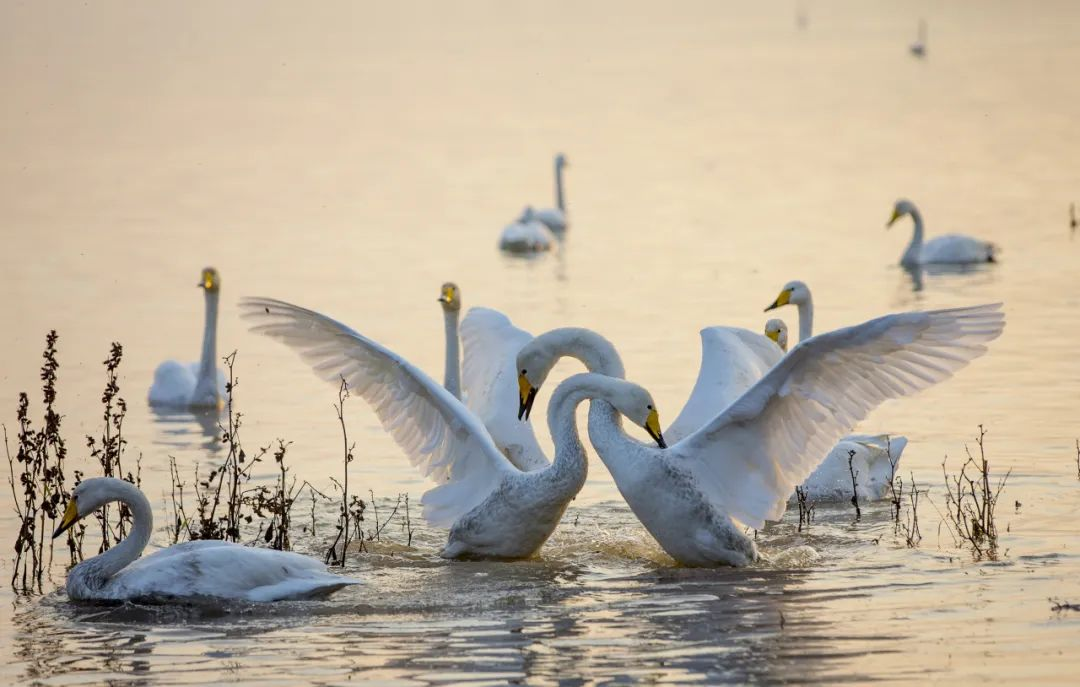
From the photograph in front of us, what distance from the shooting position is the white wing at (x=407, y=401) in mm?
10859

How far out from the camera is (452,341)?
1336 cm

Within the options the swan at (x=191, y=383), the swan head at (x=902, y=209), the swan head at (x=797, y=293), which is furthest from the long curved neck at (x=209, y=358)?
the swan head at (x=902, y=209)

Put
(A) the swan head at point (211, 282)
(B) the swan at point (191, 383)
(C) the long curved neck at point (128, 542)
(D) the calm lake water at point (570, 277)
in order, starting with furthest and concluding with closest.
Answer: (A) the swan head at point (211, 282) → (B) the swan at point (191, 383) → (C) the long curved neck at point (128, 542) → (D) the calm lake water at point (570, 277)

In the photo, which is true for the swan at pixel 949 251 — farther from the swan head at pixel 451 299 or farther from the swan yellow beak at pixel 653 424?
the swan yellow beak at pixel 653 424

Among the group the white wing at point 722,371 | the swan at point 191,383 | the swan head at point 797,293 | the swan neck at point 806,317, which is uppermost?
the swan head at point 797,293

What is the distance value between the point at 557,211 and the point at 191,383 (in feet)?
42.7

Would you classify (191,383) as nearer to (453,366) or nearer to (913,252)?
(453,366)

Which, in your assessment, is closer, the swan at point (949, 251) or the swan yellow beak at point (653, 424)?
the swan yellow beak at point (653, 424)

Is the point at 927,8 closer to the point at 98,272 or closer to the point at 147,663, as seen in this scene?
the point at 98,272

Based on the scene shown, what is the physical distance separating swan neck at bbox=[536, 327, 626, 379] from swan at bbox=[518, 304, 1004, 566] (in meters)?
0.49

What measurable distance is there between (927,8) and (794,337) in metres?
68.6

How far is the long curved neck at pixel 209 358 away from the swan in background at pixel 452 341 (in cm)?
291

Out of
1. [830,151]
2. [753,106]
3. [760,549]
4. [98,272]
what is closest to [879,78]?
[753,106]

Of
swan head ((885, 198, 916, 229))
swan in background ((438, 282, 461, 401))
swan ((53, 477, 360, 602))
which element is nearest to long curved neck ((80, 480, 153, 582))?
swan ((53, 477, 360, 602))
